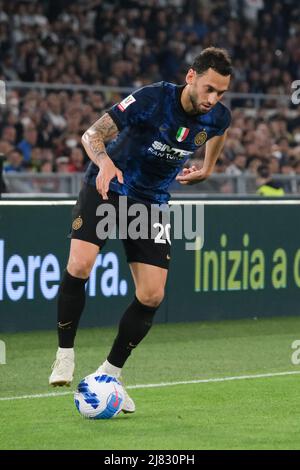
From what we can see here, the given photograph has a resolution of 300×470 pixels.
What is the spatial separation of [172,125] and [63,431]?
6.73 feet

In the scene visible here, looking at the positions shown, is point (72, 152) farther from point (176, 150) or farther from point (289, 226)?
point (176, 150)

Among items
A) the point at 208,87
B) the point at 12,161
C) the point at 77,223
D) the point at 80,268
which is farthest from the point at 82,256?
the point at 12,161

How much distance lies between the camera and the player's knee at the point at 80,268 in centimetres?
742

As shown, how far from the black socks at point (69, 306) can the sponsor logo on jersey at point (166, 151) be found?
0.93 metres

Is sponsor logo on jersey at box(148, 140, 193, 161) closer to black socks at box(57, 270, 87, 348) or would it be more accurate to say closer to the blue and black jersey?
the blue and black jersey

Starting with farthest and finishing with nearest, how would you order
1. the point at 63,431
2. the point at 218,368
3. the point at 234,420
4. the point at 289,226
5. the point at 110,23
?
the point at 110,23 → the point at 289,226 → the point at 218,368 → the point at 234,420 → the point at 63,431

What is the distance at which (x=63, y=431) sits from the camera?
682cm

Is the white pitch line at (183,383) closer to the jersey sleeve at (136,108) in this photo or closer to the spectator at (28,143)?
the jersey sleeve at (136,108)

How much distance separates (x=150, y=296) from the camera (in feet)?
24.7

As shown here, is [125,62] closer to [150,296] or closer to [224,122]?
[224,122]

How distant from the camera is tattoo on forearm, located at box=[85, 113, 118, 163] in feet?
23.6

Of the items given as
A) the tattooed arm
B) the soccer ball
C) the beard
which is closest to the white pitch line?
the soccer ball

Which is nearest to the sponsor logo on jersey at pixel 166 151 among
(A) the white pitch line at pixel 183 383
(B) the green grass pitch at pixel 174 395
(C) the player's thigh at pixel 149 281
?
(C) the player's thigh at pixel 149 281

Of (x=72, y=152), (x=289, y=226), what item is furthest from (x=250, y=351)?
(x=72, y=152)
